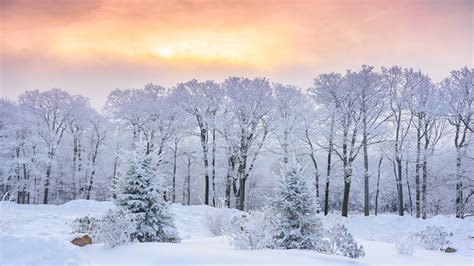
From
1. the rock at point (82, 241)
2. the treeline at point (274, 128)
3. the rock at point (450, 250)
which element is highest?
the treeline at point (274, 128)

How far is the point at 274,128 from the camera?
2991cm

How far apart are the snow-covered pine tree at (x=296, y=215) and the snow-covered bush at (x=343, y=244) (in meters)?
0.51

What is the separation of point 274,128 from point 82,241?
67.6 ft

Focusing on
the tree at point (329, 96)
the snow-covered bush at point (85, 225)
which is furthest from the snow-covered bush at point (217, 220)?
the tree at point (329, 96)

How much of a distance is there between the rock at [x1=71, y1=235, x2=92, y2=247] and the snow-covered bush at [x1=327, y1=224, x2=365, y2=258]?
6.23 m

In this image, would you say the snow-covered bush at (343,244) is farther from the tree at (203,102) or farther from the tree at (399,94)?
the tree at (203,102)

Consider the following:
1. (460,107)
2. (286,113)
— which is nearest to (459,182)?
(460,107)

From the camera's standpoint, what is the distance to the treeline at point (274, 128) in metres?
26.7

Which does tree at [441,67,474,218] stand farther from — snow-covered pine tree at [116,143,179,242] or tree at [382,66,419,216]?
snow-covered pine tree at [116,143,179,242]

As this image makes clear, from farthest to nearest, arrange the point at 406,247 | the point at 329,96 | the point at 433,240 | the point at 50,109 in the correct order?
the point at 50,109 < the point at 329,96 < the point at 433,240 < the point at 406,247

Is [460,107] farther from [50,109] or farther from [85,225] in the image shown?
[50,109]

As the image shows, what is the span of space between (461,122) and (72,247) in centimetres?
2544

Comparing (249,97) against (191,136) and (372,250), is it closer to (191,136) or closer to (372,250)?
(191,136)

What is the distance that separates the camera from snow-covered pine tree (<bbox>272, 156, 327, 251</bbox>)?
11375 mm
